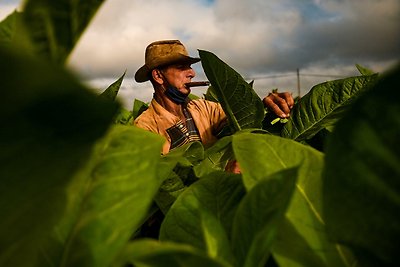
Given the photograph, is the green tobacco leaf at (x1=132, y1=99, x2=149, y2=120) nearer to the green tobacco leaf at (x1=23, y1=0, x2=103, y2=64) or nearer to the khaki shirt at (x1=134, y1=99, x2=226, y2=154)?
the khaki shirt at (x1=134, y1=99, x2=226, y2=154)

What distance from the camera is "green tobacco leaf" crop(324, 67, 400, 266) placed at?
1.15 ft

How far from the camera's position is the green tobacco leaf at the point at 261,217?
453 millimetres

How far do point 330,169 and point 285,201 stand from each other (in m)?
0.09

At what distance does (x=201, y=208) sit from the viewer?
1.93ft

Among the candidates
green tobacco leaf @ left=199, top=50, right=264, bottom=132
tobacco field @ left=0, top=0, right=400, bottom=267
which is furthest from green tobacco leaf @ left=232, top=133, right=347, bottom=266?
green tobacco leaf @ left=199, top=50, right=264, bottom=132

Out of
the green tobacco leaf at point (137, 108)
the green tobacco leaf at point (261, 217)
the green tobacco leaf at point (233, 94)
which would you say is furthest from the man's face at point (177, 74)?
the green tobacco leaf at point (261, 217)

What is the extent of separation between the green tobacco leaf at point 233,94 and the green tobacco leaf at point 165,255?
2.53ft

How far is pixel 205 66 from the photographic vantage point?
1.18 meters

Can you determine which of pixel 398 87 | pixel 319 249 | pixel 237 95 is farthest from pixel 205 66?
pixel 398 87

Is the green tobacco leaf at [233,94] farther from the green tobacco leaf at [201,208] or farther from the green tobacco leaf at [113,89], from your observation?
the green tobacco leaf at [201,208]

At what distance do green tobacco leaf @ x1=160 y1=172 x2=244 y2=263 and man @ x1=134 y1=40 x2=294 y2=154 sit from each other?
2663 mm

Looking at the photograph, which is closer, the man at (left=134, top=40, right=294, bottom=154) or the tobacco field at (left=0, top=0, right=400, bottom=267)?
the tobacco field at (left=0, top=0, right=400, bottom=267)

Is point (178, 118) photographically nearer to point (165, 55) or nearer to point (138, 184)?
point (165, 55)

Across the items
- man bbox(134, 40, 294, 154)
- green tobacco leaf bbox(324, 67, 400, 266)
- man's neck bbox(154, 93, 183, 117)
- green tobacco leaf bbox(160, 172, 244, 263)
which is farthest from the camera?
man's neck bbox(154, 93, 183, 117)
